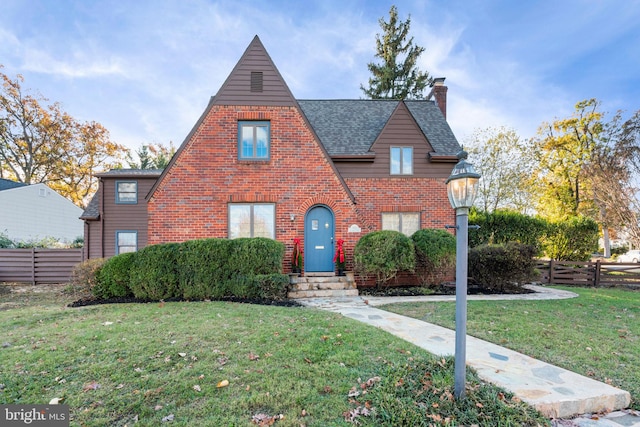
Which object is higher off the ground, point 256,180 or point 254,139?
point 254,139

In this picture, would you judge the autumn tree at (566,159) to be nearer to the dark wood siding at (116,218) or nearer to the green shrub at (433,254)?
the green shrub at (433,254)

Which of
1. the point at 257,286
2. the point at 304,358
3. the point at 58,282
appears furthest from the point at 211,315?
the point at 58,282

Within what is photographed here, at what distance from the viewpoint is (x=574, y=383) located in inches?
129

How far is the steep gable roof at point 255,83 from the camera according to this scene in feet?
32.5

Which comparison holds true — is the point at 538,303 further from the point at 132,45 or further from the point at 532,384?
the point at 132,45

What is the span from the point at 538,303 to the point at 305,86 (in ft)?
61.6

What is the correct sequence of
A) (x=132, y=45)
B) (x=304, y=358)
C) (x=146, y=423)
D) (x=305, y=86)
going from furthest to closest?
(x=305, y=86) → (x=132, y=45) → (x=304, y=358) → (x=146, y=423)

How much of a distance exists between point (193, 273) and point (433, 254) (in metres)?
7.29

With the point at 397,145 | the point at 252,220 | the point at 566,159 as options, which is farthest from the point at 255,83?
the point at 566,159

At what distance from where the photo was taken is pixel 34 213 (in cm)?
2020

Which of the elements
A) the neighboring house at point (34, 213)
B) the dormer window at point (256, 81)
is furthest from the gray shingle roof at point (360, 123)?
the neighboring house at point (34, 213)

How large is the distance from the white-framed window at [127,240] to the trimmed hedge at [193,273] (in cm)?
617

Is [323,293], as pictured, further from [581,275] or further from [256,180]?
[581,275]

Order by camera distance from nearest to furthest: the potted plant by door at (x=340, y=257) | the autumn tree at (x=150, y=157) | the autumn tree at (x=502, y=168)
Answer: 1. the potted plant by door at (x=340, y=257)
2. the autumn tree at (x=502, y=168)
3. the autumn tree at (x=150, y=157)
